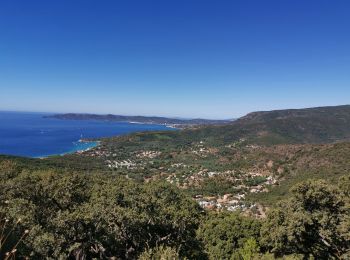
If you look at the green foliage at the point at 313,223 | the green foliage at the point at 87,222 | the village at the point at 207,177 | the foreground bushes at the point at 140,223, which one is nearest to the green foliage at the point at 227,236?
the foreground bushes at the point at 140,223

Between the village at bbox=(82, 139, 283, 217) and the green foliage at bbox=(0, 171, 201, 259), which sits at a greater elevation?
the green foliage at bbox=(0, 171, 201, 259)

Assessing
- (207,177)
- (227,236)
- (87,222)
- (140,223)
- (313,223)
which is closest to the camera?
(87,222)

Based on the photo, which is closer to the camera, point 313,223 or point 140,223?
point 140,223

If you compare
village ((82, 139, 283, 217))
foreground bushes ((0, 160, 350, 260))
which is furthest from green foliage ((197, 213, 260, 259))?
village ((82, 139, 283, 217))

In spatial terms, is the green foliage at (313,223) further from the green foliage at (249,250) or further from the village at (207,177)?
the village at (207,177)

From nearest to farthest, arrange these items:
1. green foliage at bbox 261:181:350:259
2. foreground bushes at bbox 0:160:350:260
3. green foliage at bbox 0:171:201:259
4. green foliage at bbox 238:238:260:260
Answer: green foliage at bbox 0:171:201:259, foreground bushes at bbox 0:160:350:260, green foliage at bbox 261:181:350:259, green foliage at bbox 238:238:260:260

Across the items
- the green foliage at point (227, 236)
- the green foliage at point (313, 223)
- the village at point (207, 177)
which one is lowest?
the village at point (207, 177)

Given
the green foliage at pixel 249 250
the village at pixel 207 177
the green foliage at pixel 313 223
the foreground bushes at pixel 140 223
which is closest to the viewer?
the foreground bushes at pixel 140 223

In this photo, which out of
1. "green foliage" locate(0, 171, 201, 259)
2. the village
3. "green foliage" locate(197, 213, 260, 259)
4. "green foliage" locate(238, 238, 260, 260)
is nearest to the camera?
"green foliage" locate(0, 171, 201, 259)

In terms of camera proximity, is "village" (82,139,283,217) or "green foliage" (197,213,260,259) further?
"village" (82,139,283,217)

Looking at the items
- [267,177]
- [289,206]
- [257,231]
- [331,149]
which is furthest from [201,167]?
[289,206]

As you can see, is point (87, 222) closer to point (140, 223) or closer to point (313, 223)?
point (140, 223)

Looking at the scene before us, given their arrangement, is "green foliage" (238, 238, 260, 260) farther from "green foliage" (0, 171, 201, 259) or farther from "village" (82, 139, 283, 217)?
"village" (82, 139, 283, 217)

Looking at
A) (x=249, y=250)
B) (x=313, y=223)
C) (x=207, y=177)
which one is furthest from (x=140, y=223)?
(x=207, y=177)
